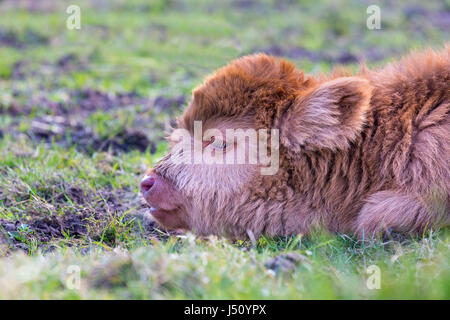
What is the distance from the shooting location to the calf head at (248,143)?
4137 mm

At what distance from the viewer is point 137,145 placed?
271 inches

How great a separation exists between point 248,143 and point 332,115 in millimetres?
666

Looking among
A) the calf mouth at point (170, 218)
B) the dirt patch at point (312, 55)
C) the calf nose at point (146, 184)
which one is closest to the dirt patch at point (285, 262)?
the calf mouth at point (170, 218)

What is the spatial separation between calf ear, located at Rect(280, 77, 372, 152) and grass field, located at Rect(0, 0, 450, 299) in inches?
28.0

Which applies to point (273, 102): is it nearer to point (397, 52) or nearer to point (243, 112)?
point (243, 112)

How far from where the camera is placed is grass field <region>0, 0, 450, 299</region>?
10.5ft
